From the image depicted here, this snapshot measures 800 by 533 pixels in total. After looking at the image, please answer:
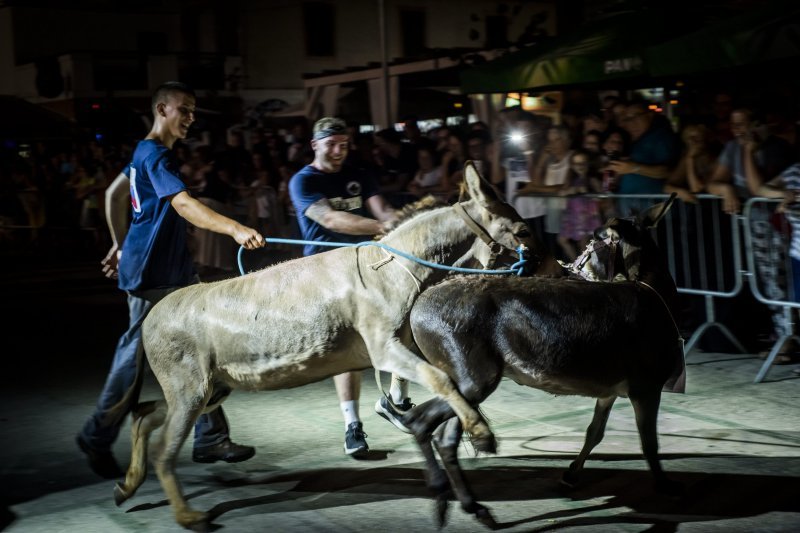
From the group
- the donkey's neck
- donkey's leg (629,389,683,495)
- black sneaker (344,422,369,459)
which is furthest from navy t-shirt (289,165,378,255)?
donkey's leg (629,389,683,495)

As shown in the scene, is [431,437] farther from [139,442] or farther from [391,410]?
[139,442]

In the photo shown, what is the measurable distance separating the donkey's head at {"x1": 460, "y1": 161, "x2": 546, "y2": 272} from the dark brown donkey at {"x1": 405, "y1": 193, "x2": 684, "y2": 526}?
122 mm

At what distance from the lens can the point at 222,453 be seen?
20.5ft

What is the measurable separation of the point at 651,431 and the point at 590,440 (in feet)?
1.44

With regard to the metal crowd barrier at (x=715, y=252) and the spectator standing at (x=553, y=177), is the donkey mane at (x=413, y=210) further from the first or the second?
the spectator standing at (x=553, y=177)

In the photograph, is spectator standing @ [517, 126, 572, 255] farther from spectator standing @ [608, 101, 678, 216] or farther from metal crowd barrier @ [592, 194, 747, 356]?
metal crowd barrier @ [592, 194, 747, 356]

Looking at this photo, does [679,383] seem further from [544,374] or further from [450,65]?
[450,65]

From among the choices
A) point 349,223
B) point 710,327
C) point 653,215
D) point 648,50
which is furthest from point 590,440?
point 648,50

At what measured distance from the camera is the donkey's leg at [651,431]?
5074mm

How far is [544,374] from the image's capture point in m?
5.02

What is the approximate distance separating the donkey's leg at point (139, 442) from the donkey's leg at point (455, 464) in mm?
1553

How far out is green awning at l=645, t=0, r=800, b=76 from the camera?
9.11 meters

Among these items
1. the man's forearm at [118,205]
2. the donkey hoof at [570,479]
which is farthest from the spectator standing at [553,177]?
the man's forearm at [118,205]

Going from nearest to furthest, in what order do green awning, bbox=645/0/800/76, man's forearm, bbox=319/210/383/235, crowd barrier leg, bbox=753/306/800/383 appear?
man's forearm, bbox=319/210/383/235 → crowd barrier leg, bbox=753/306/800/383 → green awning, bbox=645/0/800/76
